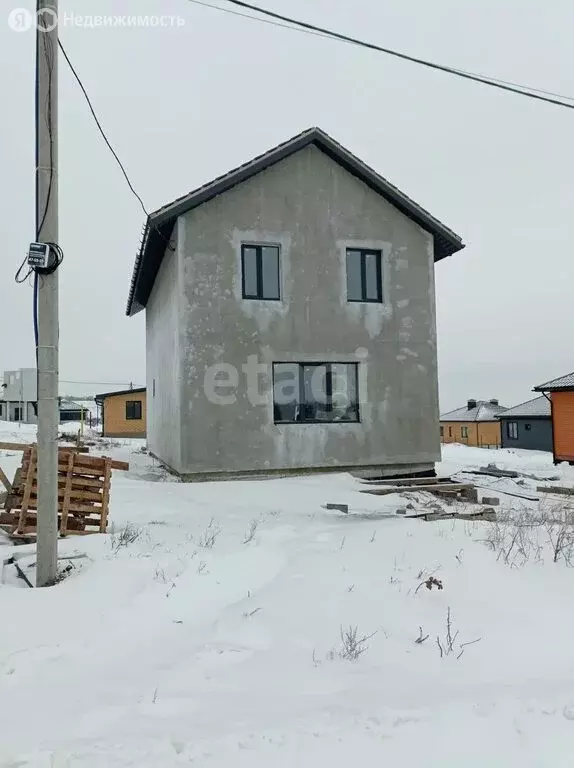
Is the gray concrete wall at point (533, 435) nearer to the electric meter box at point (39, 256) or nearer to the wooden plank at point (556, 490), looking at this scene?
the wooden plank at point (556, 490)

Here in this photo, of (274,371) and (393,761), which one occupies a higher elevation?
(274,371)

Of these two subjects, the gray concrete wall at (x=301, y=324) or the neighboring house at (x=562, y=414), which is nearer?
the gray concrete wall at (x=301, y=324)

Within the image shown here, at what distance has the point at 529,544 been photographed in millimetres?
5820

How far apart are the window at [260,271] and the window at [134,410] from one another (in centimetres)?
2203

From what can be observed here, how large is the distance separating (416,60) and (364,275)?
235 inches

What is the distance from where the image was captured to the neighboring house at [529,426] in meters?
38.8

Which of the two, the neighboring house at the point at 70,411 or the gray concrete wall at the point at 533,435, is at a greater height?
the neighboring house at the point at 70,411

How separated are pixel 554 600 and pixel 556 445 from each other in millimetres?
23833

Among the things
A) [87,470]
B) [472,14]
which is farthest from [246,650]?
[472,14]

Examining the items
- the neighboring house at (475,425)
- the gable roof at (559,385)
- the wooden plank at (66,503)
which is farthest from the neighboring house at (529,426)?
the wooden plank at (66,503)

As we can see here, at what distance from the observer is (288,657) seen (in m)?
3.30

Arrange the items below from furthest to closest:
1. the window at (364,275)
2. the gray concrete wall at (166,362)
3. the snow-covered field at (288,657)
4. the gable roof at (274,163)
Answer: the window at (364,275) → the gray concrete wall at (166,362) → the gable roof at (274,163) → the snow-covered field at (288,657)

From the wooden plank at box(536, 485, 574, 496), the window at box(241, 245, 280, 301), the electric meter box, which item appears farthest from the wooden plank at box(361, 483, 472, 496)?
the electric meter box

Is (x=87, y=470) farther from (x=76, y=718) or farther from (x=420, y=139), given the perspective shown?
(x=420, y=139)
